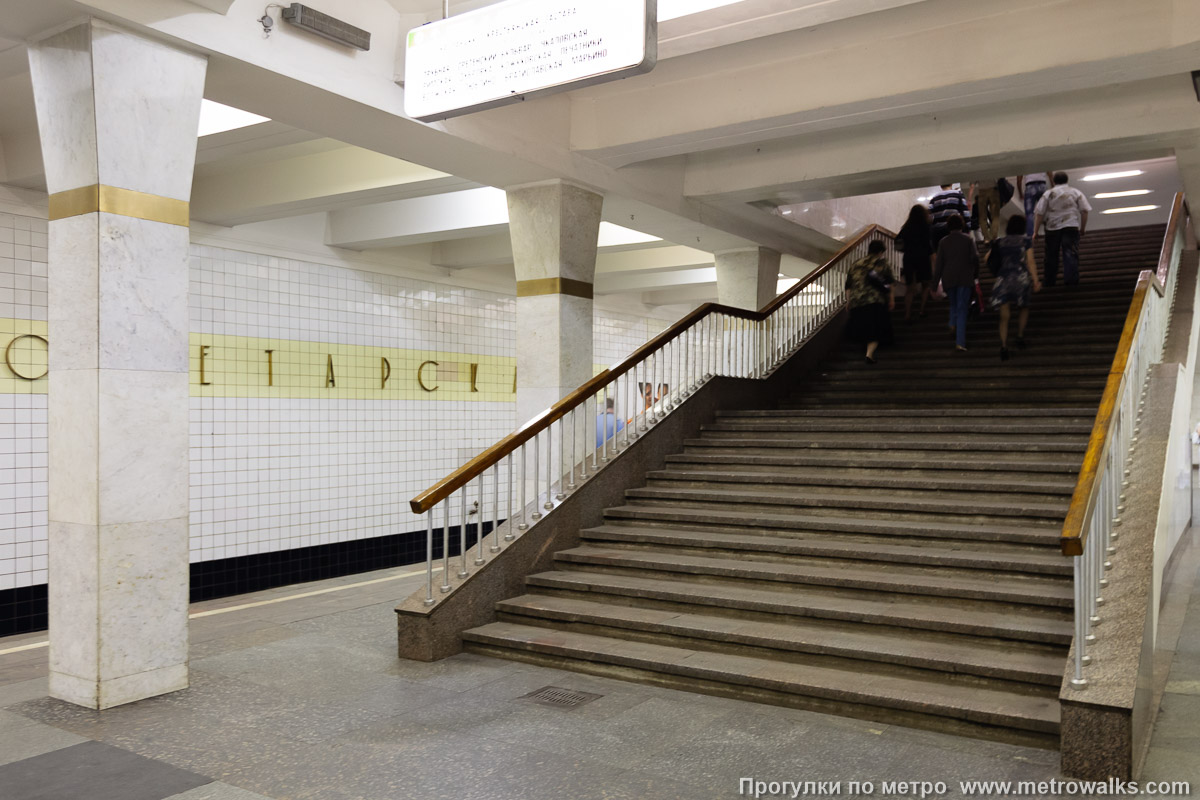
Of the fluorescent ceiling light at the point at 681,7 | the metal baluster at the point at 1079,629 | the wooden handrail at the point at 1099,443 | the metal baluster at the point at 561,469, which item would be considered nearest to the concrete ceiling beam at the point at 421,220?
the metal baluster at the point at 561,469

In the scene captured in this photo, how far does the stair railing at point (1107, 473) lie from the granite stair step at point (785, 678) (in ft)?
1.40

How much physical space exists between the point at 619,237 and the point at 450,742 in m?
6.72

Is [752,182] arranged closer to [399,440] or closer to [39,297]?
[399,440]

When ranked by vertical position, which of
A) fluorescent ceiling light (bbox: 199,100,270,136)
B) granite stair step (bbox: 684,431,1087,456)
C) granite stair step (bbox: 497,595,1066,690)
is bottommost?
granite stair step (bbox: 497,595,1066,690)

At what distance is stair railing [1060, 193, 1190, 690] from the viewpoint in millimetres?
3693

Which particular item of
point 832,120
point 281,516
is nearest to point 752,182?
point 832,120

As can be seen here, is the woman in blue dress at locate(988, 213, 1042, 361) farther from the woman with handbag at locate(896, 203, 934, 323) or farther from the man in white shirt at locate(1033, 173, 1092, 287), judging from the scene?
the woman with handbag at locate(896, 203, 934, 323)

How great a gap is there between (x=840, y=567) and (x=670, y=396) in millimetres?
2750

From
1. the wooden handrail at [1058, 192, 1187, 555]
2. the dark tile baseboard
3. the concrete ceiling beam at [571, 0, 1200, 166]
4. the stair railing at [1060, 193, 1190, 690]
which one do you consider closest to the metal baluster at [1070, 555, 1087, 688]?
the stair railing at [1060, 193, 1190, 690]

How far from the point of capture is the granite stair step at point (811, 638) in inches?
171

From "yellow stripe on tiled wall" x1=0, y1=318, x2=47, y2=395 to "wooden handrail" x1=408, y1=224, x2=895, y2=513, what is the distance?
10.4ft

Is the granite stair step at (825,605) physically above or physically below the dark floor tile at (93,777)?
above

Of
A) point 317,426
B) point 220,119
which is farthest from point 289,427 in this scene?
point 220,119

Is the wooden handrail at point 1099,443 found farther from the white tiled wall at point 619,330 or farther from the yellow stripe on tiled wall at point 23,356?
the white tiled wall at point 619,330
